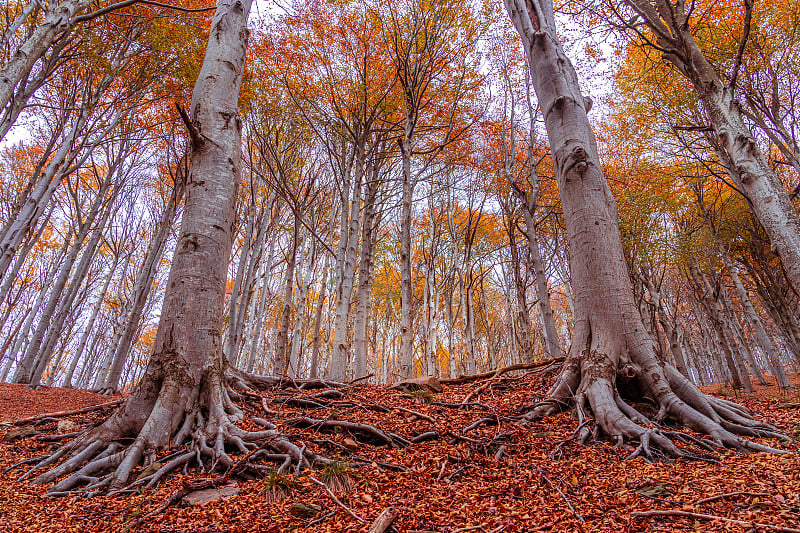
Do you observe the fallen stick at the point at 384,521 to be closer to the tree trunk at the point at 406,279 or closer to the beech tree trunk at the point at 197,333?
the beech tree trunk at the point at 197,333

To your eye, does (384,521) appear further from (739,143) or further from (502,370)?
(739,143)

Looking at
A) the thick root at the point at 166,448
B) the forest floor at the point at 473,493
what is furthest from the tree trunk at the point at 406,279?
the thick root at the point at 166,448

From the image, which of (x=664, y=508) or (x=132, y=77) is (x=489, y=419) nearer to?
(x=664, y=508)

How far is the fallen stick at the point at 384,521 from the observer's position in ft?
5.08

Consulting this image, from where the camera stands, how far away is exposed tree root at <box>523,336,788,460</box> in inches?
103

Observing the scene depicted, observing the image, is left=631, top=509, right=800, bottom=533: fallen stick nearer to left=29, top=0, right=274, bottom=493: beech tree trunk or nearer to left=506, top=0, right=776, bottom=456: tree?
left=506, top=0, right=776, bottom=456: tree

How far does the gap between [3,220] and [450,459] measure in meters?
17.0

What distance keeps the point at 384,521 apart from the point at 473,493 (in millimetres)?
649

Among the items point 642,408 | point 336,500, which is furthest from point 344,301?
point 336,500

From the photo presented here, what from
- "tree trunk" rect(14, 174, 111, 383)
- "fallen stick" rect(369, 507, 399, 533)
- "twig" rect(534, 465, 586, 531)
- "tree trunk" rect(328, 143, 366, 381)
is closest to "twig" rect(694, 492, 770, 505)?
"twig" rect(534, 465, 586, 531)

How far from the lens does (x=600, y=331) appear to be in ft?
11.3

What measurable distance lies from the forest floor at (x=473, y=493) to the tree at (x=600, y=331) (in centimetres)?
32

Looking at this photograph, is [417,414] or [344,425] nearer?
[344,425]

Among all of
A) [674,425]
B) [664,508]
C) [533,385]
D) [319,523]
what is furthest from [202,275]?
[674,425]
